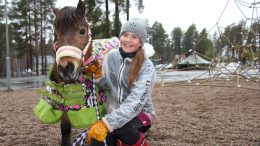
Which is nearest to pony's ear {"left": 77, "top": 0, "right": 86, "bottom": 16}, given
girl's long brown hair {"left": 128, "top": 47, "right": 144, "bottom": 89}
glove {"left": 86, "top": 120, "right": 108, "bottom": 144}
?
girl's long brown hair {"left": 128, "top": 47, "right": 144, "bottom": 89}

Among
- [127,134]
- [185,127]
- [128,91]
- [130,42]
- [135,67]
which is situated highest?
[130,42]

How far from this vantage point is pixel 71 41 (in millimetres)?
2490

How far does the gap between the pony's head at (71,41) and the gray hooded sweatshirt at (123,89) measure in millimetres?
253

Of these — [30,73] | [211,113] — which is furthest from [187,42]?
[211,113]

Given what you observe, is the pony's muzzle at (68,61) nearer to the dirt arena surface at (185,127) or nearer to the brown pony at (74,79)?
the brown pony at (74,79)

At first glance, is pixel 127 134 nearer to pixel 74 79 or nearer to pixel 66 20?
pixel 74 79

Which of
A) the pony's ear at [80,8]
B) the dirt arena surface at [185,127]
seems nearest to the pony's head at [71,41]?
the pony's ear at [80,8]

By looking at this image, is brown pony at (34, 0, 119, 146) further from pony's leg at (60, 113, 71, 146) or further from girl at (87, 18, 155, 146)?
girl at (87, 18, 155, 146)

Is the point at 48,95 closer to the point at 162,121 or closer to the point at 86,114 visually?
the point at 86,114

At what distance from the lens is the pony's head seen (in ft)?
7.68

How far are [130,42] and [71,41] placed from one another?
1.49 feet

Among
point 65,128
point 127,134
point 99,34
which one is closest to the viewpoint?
point 127,134

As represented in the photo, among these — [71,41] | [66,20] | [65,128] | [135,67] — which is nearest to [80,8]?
[66,20]

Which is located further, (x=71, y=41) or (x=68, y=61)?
(x=71, y=41)
